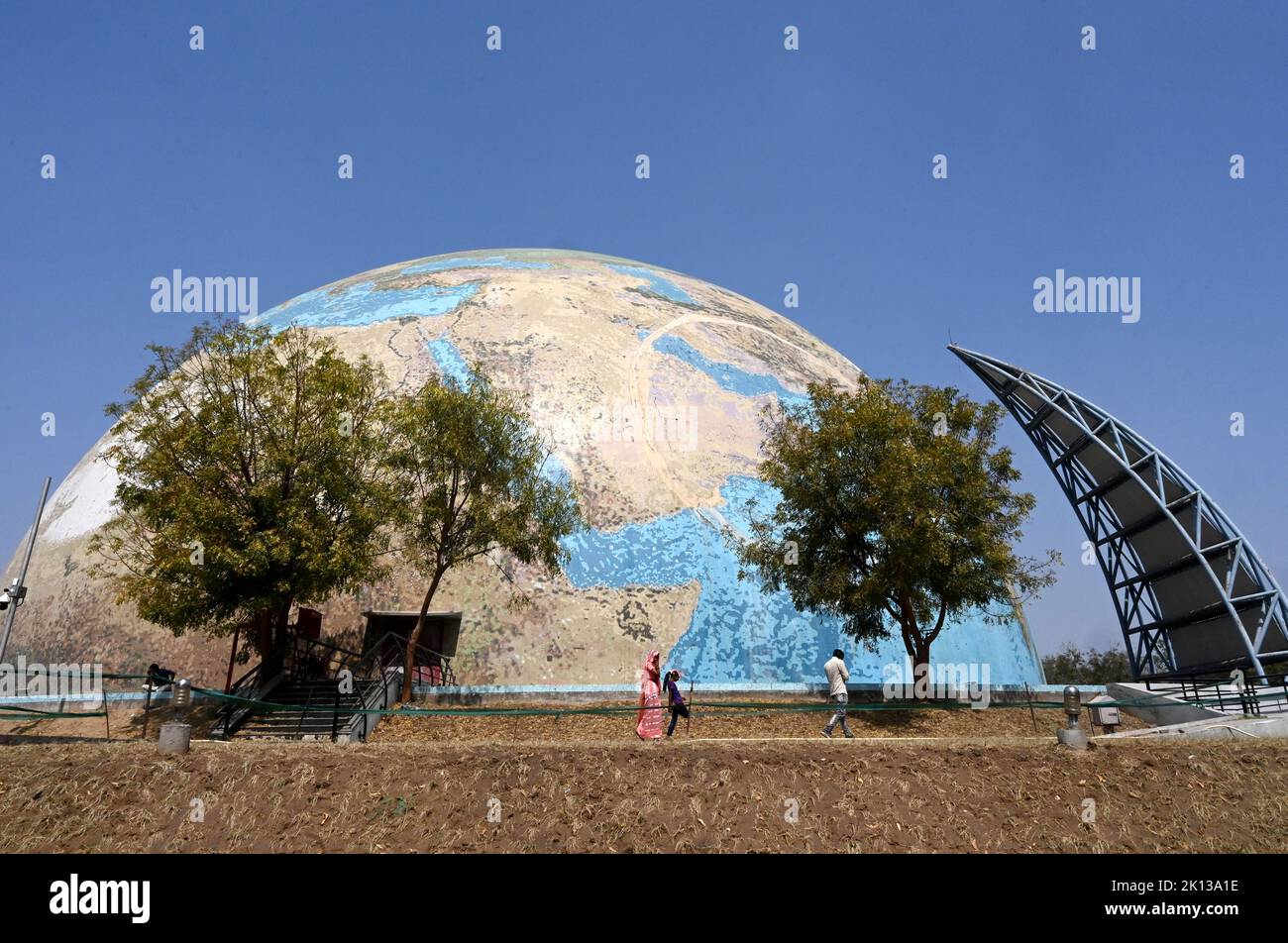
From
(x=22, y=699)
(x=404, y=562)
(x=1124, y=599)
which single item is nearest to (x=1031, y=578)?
(x=1124, y=599)

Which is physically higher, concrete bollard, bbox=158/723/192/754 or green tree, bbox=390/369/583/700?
green tree, bbox=390/369/583/700

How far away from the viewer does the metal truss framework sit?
23.8 m

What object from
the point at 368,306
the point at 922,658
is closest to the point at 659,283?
the point at 368,306

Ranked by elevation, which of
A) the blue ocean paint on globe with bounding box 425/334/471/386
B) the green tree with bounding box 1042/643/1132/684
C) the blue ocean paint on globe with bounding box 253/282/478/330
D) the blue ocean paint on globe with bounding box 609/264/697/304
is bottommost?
the green tree with bounding box 1042/643/1132/684

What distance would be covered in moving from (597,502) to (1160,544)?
1741cm

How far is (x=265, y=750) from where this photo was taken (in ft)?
35.2

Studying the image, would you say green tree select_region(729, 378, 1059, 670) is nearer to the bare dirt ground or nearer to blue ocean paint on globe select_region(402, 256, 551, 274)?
the bare dirt ground

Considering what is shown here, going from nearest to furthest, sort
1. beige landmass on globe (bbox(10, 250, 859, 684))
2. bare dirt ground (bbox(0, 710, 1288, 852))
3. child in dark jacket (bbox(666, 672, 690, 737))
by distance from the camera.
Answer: bare dirt ground (bbox(0, 710, 1288, 852))
child in dark jacket (bbox(666, 672, 690, 737))
beige landmass on globe (bbox(10, 250, 859, 684))

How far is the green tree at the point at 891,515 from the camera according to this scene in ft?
57.6

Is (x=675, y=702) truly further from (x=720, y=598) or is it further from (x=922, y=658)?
(x=922, y=658)

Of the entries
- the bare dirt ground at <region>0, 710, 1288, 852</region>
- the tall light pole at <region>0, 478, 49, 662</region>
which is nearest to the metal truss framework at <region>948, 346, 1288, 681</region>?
the bare dirt ground at <region>0, 710, 1288, 852</region>

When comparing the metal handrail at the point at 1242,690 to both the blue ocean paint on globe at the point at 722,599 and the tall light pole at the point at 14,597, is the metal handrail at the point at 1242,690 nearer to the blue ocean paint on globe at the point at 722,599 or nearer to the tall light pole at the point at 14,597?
the blue ocean paint on globe at the point at 722,599

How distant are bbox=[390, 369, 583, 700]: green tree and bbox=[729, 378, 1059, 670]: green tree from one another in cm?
476
